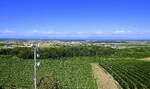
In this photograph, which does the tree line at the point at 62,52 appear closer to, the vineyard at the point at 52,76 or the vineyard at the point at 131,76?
the vineyard at the point at 52,76

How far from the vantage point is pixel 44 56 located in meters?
71.4

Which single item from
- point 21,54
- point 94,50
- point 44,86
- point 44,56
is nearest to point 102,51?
point 94,50

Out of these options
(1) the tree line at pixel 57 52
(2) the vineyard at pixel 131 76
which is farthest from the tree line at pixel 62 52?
(2) the vineyard at pixel 131 76

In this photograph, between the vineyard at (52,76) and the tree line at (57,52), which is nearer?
the vineyard at (52,76)

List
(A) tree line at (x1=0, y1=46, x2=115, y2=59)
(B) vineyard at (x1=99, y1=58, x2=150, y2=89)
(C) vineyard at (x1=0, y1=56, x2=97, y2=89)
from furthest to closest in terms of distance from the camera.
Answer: (A) tree line at (x1=0, y1=46, x2=115, y2=59), (B) vineyard at (x1=99, y1=58, x2=150, y2=89), (C) vineyard at (x1=0, y1=56, x2=97, y2=89)

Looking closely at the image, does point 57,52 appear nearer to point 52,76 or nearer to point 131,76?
point 131,76

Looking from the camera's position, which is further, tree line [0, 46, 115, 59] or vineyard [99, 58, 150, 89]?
tree line [0, 46, 115, 59]

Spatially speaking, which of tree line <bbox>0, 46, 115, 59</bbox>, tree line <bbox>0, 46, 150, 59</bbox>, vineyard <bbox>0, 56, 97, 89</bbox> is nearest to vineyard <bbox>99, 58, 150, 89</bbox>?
vineyard <bbox>0, 56, 97, 89</bbox>

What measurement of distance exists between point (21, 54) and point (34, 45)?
59585 millimetres

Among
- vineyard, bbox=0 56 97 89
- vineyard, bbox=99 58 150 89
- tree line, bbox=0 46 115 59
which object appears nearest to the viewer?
vineyard, bbox=0 56 97 89

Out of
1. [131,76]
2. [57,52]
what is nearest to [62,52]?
[57,52]

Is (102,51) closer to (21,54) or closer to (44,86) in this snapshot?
(21,54)

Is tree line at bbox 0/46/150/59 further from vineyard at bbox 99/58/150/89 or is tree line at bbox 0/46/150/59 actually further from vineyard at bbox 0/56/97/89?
vineyard at bbox 99/58/150/89

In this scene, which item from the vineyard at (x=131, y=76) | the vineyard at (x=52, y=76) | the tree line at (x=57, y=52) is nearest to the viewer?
the vineyard at (x=52, y=76)
